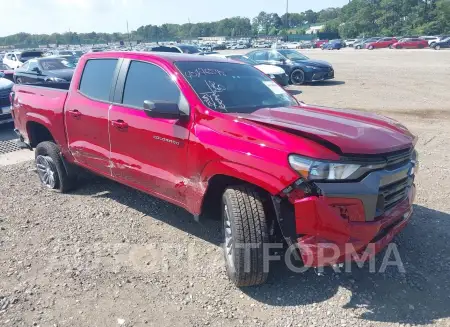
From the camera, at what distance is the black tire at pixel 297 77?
17.0 meters

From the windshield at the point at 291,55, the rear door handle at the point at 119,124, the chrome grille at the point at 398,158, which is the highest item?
the windshield at the point at 291,55

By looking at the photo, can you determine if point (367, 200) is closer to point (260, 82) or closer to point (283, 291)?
point (283, 291)

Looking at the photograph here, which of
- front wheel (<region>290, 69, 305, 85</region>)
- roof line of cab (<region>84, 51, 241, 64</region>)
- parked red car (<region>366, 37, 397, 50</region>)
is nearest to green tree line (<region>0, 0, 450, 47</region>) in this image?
parked red car (<region>366, 37, 397, 50</region>)

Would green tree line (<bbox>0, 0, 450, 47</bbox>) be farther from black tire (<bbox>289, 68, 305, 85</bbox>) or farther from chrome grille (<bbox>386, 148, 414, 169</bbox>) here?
chrome grille (<bbox>386, 148, 414, 169</bbox>)

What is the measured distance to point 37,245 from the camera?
13.5 feet

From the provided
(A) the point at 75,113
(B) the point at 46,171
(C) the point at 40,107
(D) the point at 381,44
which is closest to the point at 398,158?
(A) the point at 75,113

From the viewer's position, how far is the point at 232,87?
13.3 feet

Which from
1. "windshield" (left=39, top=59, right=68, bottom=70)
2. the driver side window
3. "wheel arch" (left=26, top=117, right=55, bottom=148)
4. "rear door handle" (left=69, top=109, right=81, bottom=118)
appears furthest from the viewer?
"windshield" (left=39, top=59, right=68, bottom=70)

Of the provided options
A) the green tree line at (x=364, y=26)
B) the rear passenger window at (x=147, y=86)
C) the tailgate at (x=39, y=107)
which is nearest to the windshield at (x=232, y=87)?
the rear passenger window at (x=147, y=86)

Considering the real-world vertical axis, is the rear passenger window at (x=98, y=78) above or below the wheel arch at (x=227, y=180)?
above

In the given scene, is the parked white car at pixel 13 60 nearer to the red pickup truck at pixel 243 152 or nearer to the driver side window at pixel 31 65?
the driver side window at pixel 31 65

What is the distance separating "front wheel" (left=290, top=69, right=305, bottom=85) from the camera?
1698cm

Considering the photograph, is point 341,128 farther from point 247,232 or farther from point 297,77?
point 297,77

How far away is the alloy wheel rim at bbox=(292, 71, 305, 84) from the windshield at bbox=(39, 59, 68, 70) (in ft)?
29.3
